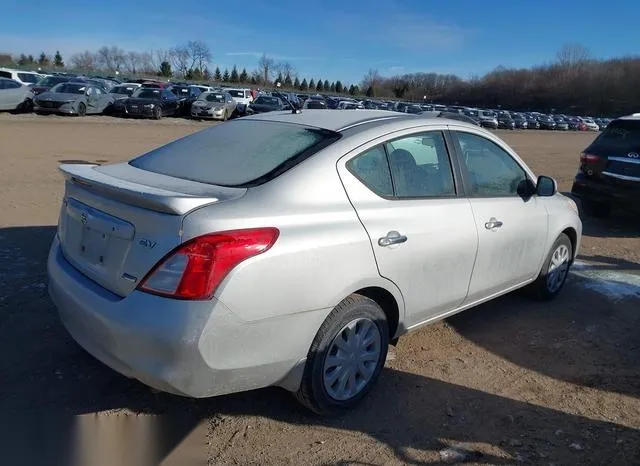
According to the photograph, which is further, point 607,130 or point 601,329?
point 607,130

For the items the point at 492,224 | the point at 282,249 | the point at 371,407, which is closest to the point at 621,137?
the point at 492,224

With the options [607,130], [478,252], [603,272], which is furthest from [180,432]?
[607,130]

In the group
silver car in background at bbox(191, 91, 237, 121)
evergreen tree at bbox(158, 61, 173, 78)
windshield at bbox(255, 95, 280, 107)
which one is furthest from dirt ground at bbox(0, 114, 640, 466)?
evergreen tree at bbox(158, 61, 173, 78)

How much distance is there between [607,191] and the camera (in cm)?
820

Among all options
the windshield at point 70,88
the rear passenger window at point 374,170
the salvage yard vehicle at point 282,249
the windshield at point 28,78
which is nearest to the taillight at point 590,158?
the salvage yard vehicle at point 282,249

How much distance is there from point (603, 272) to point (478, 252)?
3.01 metres

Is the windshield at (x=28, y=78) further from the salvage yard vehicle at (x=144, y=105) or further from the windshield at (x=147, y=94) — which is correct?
the salvage yard vehicle at (x=144, y=105)

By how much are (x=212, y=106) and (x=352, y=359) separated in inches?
1100

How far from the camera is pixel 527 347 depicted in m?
4.30

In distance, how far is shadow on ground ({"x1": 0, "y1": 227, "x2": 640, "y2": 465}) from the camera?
116 inches

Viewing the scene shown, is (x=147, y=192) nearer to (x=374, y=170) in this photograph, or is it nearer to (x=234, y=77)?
(x=374, y=170)

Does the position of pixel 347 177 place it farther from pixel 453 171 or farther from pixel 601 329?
pixel 601 329

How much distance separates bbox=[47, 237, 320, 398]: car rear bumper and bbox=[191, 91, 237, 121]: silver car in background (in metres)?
27.7

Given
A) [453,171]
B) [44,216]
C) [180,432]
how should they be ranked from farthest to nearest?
1. [44,216]
2. [453,171]
3. [180,432]
